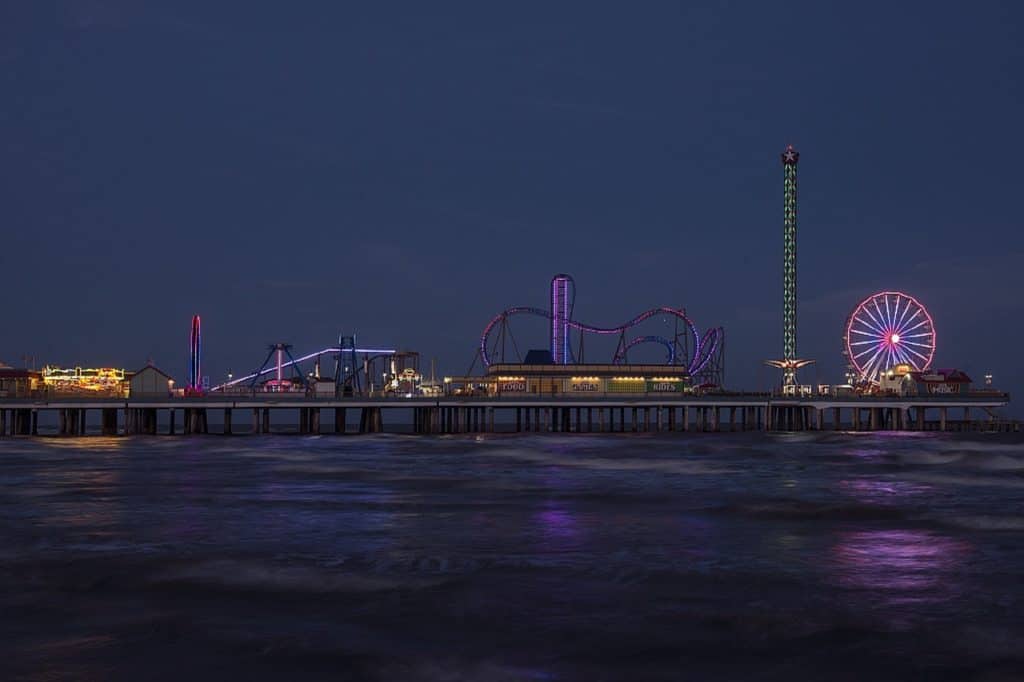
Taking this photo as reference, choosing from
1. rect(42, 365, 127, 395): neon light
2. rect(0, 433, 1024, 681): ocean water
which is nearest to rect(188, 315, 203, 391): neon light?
rect(42, 365, 127, 395): neon light

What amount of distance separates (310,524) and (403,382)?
87267 millimetres

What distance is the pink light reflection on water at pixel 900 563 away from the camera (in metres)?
20.1

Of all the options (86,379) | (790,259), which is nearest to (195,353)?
(86,379)

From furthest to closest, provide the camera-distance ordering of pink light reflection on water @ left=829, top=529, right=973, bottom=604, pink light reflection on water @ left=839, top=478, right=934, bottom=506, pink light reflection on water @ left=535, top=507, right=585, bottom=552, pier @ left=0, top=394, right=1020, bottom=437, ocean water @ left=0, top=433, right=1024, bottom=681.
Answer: pier @ left=0, top=394, right=1020, bottom=437 → pink light reflection on water @ left=839, top=478, right=934, bottom=506 → pink light reflection on water @ left=535, top=507, right=585, bottom=552 → pink light reflection on water @ left=829, top=529, right=973, bottom=604 → ocean water @ left=0, top=433, right=1024, bottom=681

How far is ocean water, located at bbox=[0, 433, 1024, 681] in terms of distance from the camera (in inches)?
597

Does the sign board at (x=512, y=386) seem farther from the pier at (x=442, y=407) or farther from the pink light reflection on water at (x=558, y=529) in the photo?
the pink light reflection on water at (x=558, y=529)

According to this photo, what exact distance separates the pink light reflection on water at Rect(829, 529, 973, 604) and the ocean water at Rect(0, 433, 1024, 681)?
3.9 inches

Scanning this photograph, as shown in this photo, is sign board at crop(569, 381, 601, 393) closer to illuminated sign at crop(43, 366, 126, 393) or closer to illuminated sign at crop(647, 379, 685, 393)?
illuminated sign at crop(647, 379, 685, 393)

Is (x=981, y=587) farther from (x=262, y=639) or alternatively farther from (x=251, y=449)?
(x=251, y=449)

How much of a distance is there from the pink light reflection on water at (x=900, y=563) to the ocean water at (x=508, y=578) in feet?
0.33

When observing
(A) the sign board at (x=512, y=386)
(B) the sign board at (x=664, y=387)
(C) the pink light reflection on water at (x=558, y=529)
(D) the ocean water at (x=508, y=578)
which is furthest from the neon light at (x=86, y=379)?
(C) the pink light reflection on water at (x=558, y=529)

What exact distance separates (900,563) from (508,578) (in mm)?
8969

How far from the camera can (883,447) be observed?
71438 mm

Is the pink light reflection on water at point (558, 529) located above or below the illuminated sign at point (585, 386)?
below
